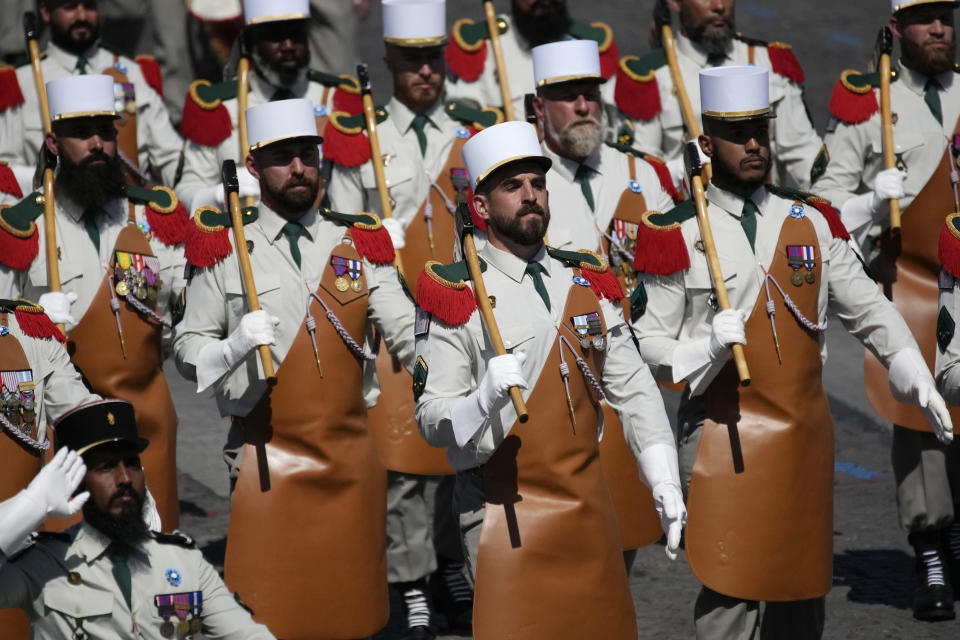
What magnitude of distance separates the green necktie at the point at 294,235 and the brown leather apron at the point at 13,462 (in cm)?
118

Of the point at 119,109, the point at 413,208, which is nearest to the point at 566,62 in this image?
the point at 413,208

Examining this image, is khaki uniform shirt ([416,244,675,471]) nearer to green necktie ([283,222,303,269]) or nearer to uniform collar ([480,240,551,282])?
uniform collar ([480,240,551,282])

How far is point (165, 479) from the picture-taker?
8969 millimetres

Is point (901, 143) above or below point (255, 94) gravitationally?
below

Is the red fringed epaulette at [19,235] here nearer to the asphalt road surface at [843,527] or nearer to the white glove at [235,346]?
the white glove at [235,346]

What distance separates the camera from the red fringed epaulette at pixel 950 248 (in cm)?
836

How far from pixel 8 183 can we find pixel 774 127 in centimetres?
411

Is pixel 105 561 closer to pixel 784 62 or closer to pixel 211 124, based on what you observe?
pixel 211 124

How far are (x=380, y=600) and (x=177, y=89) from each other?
7991 mm

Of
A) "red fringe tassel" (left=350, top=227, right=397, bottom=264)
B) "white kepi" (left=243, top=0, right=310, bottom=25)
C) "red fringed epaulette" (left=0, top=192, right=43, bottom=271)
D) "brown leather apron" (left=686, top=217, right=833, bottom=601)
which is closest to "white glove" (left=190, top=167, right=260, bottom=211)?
"white kepi" (left=243, top=0, right=310, bottom=25)

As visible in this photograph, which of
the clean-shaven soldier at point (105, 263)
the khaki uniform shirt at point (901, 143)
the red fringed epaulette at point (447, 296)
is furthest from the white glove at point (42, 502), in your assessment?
the khaki uniform shirt at point (901, 143)

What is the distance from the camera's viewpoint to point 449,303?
280 inches

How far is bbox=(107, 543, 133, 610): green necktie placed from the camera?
6875 millimetres

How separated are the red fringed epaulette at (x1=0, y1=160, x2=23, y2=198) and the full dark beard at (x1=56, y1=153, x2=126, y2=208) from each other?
1030 mm
